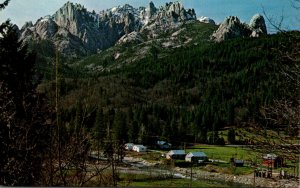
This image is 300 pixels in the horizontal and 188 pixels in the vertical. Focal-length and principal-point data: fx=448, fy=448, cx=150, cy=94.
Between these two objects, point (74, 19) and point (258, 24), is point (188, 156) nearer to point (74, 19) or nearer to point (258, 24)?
point (258, 24)

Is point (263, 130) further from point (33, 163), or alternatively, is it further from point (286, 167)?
point (33, 163)

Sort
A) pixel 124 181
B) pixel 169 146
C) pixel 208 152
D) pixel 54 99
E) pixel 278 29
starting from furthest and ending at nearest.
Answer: pixel 169 146 → pixel 208 152 → pixel 124 181 → pixel 278 29 → pixel 54 99

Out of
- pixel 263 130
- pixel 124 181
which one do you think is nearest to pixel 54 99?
pixel 124 181

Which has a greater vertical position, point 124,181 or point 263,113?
point 263,113

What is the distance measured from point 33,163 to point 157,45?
90.5 meters

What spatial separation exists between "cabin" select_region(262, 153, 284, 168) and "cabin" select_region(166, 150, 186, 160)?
1.63m

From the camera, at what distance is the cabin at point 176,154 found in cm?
518

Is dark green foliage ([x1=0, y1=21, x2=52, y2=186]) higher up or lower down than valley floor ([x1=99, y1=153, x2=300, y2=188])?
higher up

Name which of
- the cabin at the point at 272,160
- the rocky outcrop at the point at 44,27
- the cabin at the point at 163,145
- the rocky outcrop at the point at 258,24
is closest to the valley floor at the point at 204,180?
the cabin at the point at 272,160

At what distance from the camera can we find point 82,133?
10.7ft

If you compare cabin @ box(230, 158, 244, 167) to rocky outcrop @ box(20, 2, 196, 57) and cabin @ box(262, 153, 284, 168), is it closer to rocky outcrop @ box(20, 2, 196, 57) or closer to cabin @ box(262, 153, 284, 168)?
cabin @ box(262, 153, 284, 168)

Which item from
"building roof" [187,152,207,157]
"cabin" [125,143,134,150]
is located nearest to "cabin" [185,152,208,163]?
"building roof" [187,152,207,157]

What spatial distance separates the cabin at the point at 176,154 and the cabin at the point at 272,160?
5.36ft

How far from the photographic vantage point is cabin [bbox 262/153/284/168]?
3297 millimetres
